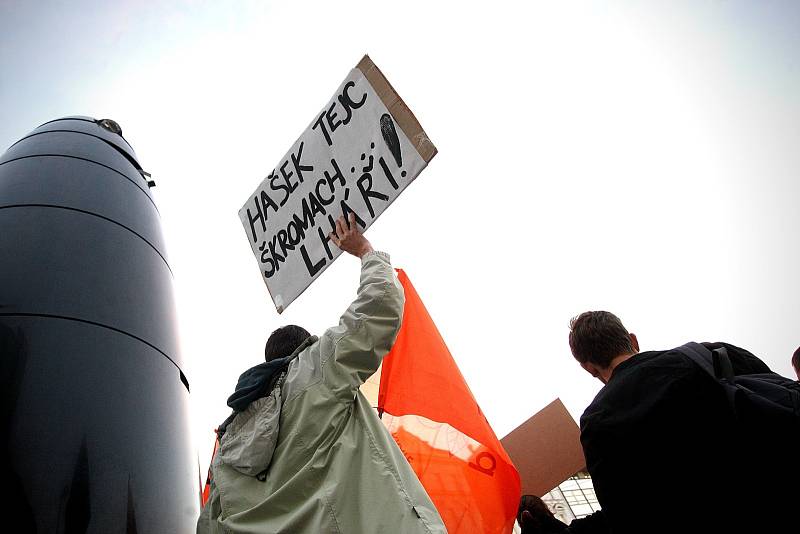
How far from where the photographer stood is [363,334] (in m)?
1.83

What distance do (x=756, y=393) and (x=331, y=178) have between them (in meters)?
1.99

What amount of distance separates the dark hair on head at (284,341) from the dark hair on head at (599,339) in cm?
110

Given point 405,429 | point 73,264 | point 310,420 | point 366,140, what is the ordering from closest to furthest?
point 310,420 → point 73,264 → point 366,140 → point 405,429

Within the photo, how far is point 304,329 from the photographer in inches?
86.9

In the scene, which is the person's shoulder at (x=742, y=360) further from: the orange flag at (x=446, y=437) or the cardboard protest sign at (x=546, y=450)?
the cardboard protest sign at (x=546, y=450)

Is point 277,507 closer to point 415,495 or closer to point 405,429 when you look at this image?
point 415,495

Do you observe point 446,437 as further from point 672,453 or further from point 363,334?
point 672,453

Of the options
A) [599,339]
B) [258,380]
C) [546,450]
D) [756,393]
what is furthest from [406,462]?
[546,450]

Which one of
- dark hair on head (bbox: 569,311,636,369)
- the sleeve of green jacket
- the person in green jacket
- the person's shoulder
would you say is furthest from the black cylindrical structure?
the person's shoulder

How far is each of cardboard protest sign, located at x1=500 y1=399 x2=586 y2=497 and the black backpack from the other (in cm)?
223

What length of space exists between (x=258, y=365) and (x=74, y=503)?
0.68m

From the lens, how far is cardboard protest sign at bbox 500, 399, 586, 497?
147 inches

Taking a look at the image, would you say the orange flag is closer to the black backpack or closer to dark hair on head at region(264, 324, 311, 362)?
dark hair on head at region(264, 324, 311, 362)

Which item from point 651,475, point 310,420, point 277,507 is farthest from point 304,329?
point 651,475
